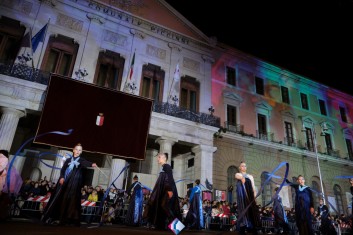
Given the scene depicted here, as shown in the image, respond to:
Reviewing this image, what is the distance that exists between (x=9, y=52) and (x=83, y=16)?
5.16 meters

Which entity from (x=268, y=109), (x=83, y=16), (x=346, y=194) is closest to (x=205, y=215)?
(x=268, y=109)

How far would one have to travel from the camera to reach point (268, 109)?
2219cm

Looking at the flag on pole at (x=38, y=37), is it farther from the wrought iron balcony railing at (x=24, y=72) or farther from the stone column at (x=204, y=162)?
the stone column at (x=204, y=162)

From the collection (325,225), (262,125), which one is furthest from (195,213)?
(262,125)

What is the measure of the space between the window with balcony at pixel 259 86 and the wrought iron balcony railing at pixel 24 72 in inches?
662

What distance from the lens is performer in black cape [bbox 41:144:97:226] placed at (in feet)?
19.2

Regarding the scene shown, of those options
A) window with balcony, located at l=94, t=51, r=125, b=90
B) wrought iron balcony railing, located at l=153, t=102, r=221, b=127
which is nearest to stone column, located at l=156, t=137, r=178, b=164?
wrought iron balcony railing, located at l=153, t=102, r=221, b=127

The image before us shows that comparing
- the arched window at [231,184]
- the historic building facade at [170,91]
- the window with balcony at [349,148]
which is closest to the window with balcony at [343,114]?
the window with balcony at [349,148]

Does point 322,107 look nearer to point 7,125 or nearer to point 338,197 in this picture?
point 338,197

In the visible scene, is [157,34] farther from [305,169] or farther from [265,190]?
[305,169]

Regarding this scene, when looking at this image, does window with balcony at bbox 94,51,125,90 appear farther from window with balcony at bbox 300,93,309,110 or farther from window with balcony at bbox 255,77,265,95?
window with balcony at bbox 300,93,309,110

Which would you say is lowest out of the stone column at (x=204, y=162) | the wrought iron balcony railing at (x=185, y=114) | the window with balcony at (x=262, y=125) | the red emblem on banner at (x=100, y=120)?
the stone column at (x=204, y=162)

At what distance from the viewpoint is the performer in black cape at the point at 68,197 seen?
5.84 meters

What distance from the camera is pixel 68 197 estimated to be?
5938 mm
